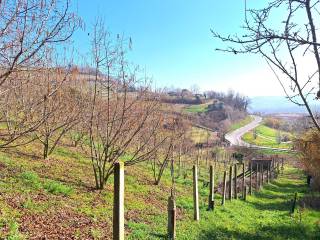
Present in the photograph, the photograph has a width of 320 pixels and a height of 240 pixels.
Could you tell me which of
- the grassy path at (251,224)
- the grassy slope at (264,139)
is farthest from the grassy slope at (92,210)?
the grassy slope at (264,139)

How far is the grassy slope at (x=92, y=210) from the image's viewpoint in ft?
33.6

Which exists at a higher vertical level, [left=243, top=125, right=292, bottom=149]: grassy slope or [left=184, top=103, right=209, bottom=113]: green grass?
[left=184, top=103, right=209, bottom=113]: green grass

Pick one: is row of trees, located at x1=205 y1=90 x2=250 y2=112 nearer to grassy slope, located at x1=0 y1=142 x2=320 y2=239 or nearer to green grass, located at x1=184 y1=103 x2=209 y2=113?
green grass, located at x1=184 y1=103 x2=209 y2=113

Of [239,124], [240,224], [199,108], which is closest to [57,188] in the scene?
[240,224]

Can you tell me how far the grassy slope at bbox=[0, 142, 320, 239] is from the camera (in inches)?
403

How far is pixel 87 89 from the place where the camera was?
1827 cm

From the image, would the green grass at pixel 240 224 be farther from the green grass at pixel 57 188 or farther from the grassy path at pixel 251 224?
the green grass at pixel 57 188

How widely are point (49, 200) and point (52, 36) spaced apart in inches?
273

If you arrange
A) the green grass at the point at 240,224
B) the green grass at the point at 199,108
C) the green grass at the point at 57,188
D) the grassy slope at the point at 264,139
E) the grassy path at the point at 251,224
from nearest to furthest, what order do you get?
the green grass at the point at 240,224, the green grass at the point at 57,188, the grassy path at the point at 251,224, the grassy slope at the point at 264,139, the green grass at the point at 199,108

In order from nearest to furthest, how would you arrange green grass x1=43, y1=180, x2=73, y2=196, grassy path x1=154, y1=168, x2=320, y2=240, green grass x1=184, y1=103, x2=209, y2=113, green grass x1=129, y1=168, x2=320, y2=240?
green grass x1=129, y1=168, x2=320, y2=240 < green grass x1=43, y1=180, x2=73, y2=196 < grassy path x1=154, y1=168, x2=320, y2=240 < green grass x1=184, y1=103, x2=209, y2=113

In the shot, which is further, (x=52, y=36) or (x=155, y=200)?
(x=155, y=200)

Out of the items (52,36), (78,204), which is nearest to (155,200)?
(78,204)

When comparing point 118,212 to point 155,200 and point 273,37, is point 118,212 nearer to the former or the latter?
point 273,37

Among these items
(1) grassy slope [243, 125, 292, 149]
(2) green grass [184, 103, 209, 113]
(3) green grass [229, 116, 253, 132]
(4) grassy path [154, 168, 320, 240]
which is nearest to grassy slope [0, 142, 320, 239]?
(4) grassy path [154, 168, 320, 240]
